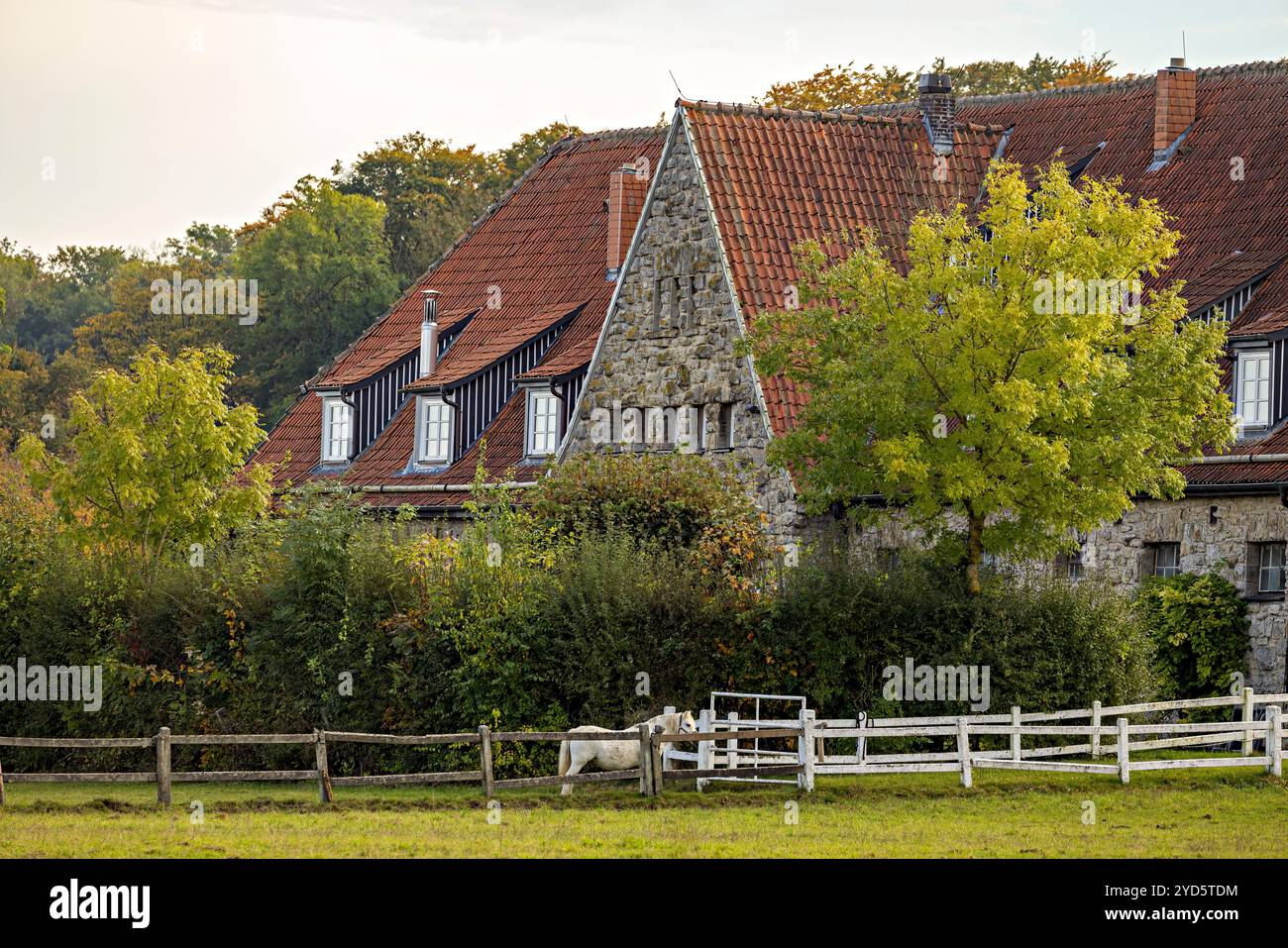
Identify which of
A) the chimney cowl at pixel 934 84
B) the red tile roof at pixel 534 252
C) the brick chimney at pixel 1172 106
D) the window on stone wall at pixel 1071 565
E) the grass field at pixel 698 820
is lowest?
the grass field at pixel 698 820

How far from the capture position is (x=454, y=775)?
2766cm

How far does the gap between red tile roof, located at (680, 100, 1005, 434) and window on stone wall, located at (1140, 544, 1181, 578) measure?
6385 millimetres

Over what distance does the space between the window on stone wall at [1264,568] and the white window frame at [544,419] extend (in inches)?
548

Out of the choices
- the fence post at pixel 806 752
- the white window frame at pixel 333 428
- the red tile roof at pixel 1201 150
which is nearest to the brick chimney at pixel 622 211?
the red tile roof at pixel 1201 150

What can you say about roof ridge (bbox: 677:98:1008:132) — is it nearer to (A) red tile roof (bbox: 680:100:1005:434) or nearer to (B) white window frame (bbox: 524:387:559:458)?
(A) red tile roof (bbox: 680:100:1005:434)

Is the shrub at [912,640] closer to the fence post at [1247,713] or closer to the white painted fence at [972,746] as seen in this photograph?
the white painted fence at [972,746]

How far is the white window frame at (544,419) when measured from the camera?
4269 centimetres

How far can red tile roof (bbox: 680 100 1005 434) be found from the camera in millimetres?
38906

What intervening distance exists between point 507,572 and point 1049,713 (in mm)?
7744

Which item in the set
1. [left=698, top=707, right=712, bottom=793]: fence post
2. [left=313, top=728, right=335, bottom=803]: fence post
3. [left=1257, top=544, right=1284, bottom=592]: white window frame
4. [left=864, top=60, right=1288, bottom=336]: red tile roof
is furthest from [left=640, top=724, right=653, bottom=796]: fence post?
[left=864, top=60, right=1288, bottom=336]: red tile roof

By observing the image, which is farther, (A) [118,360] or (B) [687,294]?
(A) [118,360]

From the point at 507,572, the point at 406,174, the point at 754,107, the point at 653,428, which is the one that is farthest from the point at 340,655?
the point at 406,174
